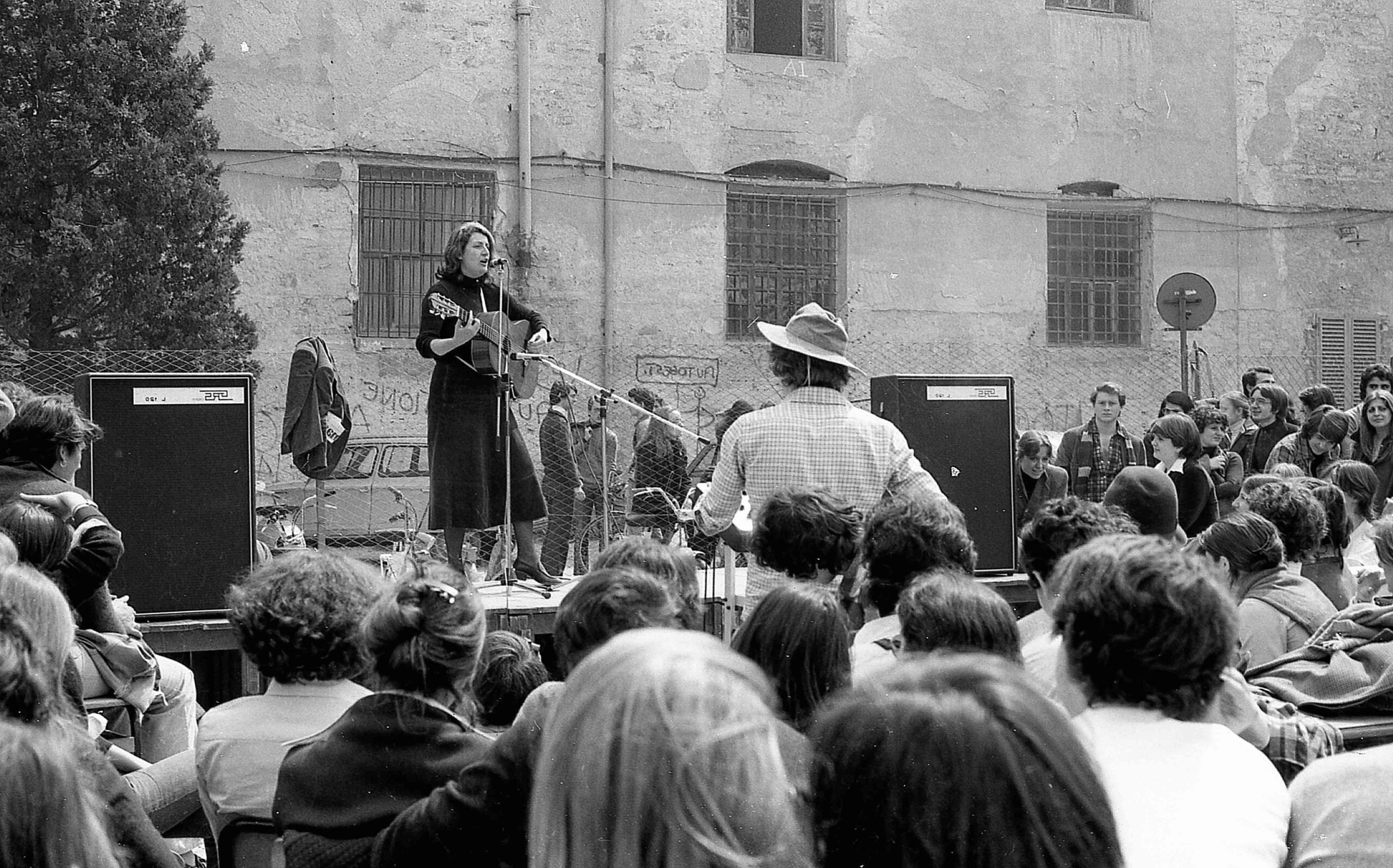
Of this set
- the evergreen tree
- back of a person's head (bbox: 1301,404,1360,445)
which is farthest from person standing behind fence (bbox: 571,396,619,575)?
back of a person's head (bbox: 1301,404,1360,445)

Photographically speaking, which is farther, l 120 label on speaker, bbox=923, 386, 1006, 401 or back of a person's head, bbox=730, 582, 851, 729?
l 120 label on speaker, bbox=923, 386, 1006, 401

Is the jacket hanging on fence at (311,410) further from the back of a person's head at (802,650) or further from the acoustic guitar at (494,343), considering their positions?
the back of a person's head at (802,650)

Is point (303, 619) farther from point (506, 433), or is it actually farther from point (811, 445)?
point (506, 433)

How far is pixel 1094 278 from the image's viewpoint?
19.7 m

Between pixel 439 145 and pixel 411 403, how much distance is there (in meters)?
3.04

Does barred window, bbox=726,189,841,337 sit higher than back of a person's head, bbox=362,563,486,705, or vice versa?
barred window, bbox=726,189,841,337

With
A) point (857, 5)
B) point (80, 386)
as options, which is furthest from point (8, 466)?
point (857, 5)

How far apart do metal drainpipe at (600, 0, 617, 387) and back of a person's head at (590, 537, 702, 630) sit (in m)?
13.4

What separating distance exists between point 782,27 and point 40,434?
14708mm

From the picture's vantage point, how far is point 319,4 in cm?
1625

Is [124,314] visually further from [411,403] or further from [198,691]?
[198,691]

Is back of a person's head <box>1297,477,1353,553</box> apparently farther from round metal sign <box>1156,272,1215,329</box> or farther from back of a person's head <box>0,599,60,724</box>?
round metal sign <box>1156,272,1215,329</box>

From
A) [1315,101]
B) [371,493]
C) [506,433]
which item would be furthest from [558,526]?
[1315,101]

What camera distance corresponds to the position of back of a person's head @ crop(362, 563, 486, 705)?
2758 mm
